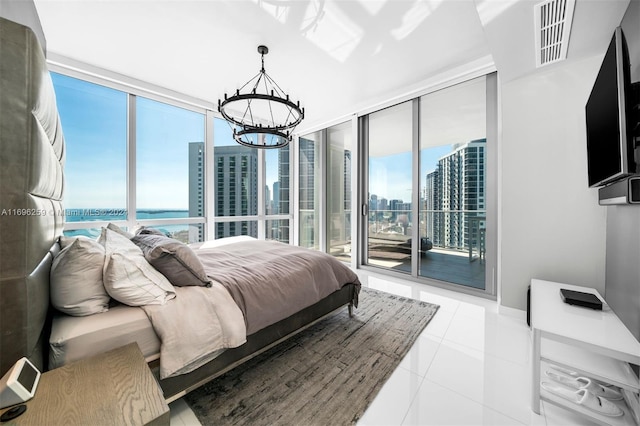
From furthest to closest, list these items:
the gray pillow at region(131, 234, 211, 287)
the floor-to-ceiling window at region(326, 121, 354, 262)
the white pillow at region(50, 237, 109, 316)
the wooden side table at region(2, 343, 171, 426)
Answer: the floor-to-ceiling window at region(326, 121, 354, 262) → the gray pillow at region(131, 234, 211, 287) → the white pillow at region(50, 237, 109, 316) → the wooden side table at region(2, 343, 171, 426)

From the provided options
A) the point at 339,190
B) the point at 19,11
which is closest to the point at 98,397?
the point at 19,11

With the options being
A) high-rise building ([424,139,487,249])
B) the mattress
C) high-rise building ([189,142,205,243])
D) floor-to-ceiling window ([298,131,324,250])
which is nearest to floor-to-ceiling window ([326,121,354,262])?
floor-to-ceiling window ([298,131,324,250])

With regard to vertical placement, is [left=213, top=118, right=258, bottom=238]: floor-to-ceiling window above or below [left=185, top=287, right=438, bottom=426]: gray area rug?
above

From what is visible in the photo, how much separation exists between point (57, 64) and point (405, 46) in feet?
13.1

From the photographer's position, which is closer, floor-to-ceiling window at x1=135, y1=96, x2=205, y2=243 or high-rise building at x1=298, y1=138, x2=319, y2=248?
floor-to-ceiling window at x1=135, y1=96, x2=205, y2=243

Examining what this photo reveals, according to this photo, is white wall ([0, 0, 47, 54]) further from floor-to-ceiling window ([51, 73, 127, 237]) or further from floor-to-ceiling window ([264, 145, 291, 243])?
floor-to-ceiling window ([264, 145, 291, 243])

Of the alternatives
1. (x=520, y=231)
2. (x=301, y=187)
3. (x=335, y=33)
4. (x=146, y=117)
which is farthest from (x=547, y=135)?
(x=146, y=117)

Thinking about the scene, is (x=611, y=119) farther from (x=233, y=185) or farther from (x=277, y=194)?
(x=277, y=194)

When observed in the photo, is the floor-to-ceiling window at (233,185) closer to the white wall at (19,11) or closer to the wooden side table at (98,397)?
the white wall at (19,11)

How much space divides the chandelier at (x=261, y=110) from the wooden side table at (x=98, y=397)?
1.84 metres

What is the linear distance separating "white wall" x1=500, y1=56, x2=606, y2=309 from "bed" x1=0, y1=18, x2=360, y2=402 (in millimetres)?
2040

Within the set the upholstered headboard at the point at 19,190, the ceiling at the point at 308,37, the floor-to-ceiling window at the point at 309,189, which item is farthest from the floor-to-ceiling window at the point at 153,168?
the upholstered headboard at the point at 19,190

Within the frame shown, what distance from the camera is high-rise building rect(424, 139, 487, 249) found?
122 inches

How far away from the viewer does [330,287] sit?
2199 mm
